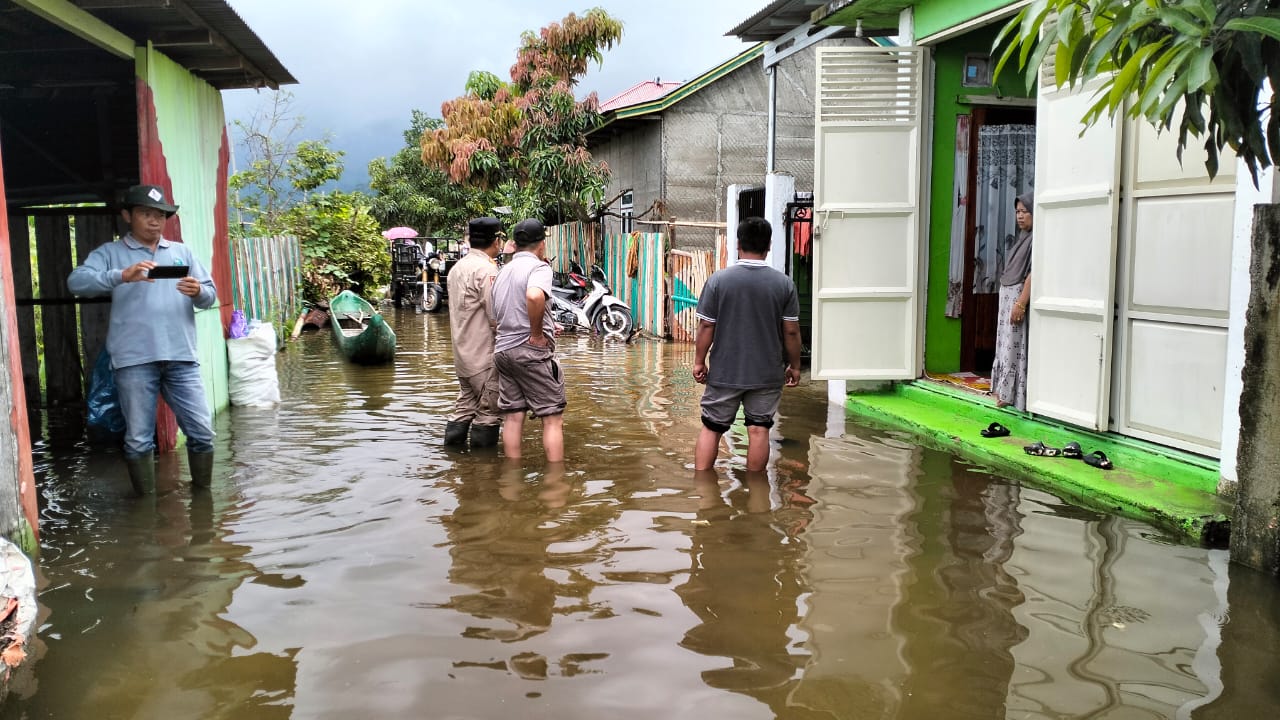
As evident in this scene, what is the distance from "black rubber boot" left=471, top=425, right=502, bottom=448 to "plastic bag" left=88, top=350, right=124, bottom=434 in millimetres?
2705

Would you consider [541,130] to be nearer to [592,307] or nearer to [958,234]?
[592,307]

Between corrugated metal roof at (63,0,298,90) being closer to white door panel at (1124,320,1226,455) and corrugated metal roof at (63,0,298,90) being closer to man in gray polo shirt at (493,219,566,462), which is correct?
man in gray polo shirt at (493,219,566,462)

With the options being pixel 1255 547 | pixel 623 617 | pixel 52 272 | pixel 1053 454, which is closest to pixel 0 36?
pixel 52 272

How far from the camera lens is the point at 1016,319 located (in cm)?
757

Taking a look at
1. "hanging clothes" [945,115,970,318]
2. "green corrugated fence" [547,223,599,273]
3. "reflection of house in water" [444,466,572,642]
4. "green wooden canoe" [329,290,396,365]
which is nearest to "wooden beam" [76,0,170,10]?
"reflection of house in water" [444,466,572,642]

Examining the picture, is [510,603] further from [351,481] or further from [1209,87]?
[1209,87]

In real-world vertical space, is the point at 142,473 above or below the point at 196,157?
Result: below

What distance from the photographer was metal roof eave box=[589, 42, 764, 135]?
17891 mm

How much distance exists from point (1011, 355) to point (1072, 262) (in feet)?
3.64

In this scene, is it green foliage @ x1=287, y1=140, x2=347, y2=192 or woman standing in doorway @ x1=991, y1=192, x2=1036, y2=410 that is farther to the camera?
green foliage @ x1=287, y1=140, x2=347, y2=192

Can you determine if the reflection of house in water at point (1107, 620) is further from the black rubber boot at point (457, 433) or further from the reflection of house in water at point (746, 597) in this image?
the black rubber boot at point (457, 433)

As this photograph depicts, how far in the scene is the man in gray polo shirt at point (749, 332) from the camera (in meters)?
6.05

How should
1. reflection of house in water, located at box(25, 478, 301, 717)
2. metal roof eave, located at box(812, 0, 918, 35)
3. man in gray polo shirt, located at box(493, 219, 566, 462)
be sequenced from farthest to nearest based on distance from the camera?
metal roof eave, located at box(812, 0, 918, 35)
man in gray polo shirt, located at box(493, 219, 566, 462)
reflection of house in water, located at box(25, 478, 301, 717)

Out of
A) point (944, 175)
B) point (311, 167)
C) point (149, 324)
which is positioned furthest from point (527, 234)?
point (311, 167)
